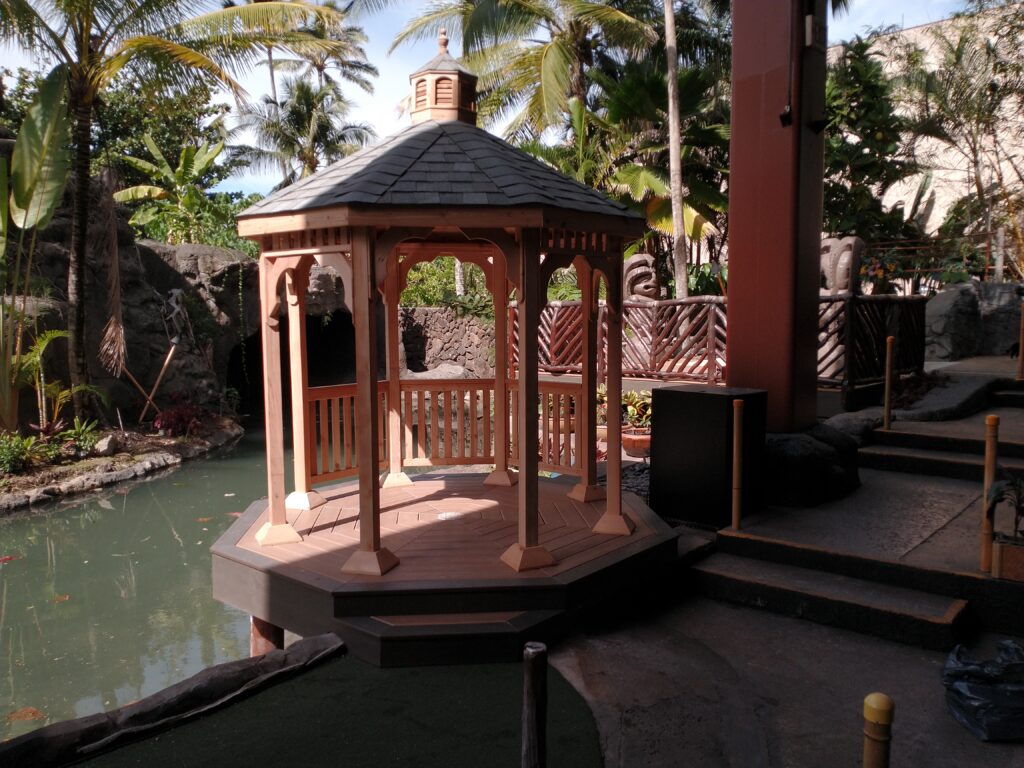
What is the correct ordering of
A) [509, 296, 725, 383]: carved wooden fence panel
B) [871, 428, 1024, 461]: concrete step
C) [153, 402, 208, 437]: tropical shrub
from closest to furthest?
[871, 428, 1024, 461]: concrete step → [509, 296, 725, 383]: carved wooden fence panel → [153, 402, 208, 437]: tropical shrub

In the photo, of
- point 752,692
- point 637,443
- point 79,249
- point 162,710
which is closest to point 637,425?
point 637,443

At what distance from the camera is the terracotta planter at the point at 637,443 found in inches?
379

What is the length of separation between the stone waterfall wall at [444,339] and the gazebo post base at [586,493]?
13.6 meters

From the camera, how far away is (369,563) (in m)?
4.58

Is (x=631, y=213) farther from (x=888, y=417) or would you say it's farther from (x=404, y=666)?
(x=888, y=417)

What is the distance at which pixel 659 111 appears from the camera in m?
19.6

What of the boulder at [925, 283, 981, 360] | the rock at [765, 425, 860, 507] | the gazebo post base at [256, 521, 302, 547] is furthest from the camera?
the boulder at [925, 283, 981, 360]

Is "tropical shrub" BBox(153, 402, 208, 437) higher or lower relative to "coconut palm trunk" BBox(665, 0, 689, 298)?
lower

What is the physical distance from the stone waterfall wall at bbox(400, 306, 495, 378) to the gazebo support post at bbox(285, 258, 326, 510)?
1377 cm

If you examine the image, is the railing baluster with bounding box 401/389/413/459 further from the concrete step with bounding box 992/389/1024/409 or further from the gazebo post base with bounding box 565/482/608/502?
the concrete step with bounding box 992/389/1024/409

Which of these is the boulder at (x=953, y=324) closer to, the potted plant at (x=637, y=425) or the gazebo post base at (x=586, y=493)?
the potted plant at (x=637, y=425)

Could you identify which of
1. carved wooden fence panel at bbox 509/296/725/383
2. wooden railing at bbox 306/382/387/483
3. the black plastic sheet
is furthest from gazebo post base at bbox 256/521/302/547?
carved wooden fence panel at bbox 509/296/725/383

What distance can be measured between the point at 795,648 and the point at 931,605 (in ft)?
2.75

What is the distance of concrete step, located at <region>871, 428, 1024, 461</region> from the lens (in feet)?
21.4
